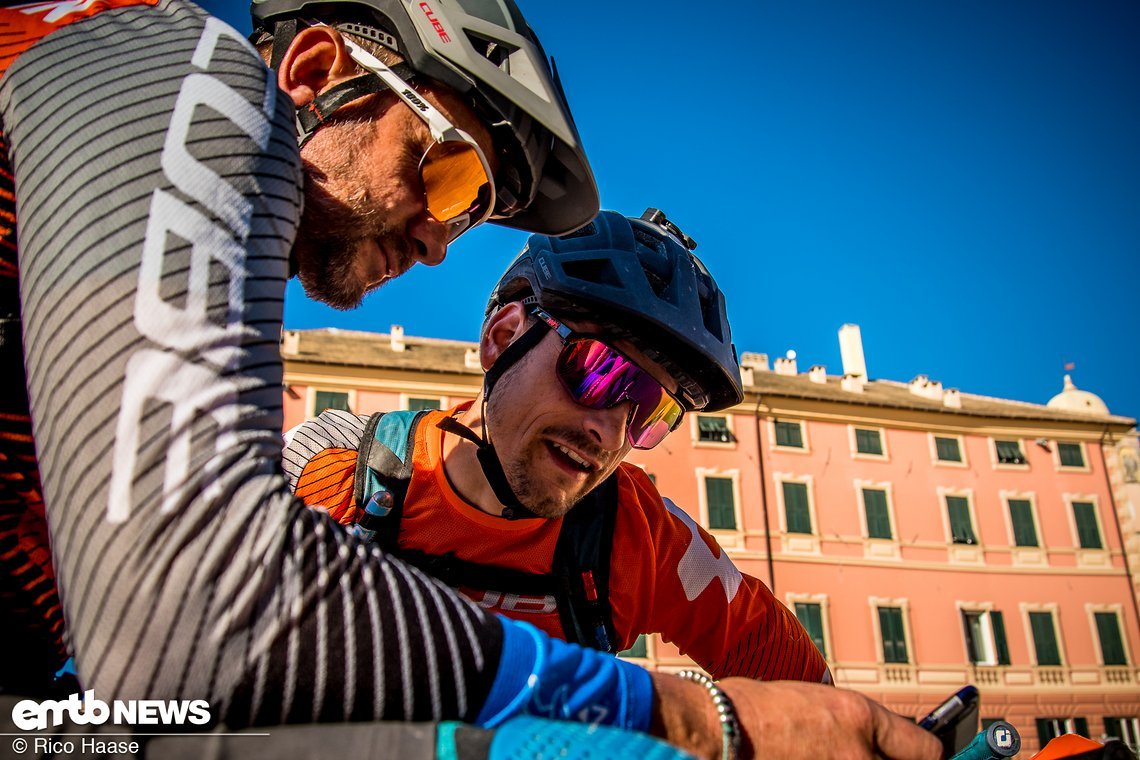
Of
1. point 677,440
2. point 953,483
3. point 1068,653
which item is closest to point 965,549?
point 953,483

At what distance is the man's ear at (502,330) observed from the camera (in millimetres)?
3371

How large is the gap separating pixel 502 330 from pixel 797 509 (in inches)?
1065

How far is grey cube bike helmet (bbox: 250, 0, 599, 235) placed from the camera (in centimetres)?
191

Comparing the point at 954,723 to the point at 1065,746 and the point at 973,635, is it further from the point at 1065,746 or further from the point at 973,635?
the point at 973,635

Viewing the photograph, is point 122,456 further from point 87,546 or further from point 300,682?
point 300,682

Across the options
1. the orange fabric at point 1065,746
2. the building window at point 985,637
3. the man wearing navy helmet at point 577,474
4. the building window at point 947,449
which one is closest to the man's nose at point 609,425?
the man wearing navy helmet at point 577,474

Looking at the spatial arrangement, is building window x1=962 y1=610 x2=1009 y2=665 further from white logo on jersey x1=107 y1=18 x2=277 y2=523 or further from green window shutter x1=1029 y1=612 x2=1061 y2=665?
white logo on jersey x1=107 y1=18 x2=277 y2=523

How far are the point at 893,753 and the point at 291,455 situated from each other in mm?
2356

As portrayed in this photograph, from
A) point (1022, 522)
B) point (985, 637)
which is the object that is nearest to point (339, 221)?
point (985, 637)

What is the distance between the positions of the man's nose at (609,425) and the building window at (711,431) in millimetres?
25945

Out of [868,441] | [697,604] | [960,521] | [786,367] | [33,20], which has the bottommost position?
[697,604]

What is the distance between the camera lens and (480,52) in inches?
79.4

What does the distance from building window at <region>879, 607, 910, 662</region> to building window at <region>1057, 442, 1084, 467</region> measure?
1093cm

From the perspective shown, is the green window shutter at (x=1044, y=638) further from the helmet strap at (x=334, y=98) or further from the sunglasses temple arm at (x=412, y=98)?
the helmet strap at (x=334, y=98)
